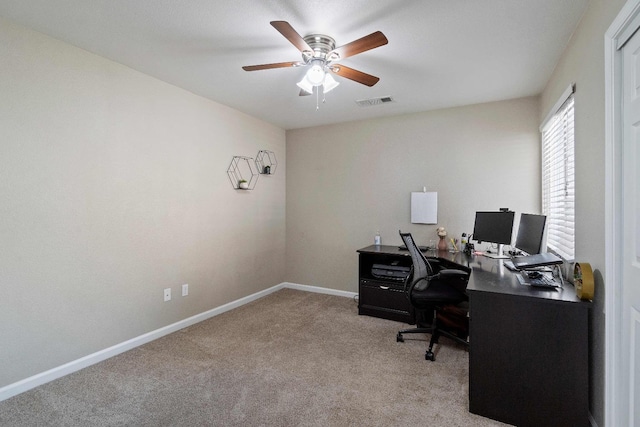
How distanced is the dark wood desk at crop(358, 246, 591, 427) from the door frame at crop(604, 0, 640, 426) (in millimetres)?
152

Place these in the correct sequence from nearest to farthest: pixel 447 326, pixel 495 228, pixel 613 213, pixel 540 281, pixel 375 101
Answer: pixel 613 213 < pixel 540 281 < pixel 447 326 < pixel 495 228 < pixel 375 101

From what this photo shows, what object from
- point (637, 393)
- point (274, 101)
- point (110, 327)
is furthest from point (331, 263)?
point (637, 393)

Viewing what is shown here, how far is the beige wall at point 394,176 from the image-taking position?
3418mm

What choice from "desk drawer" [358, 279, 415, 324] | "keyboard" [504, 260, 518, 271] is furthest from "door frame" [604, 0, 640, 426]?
"desk drawer" [358, 279, 415, 324]

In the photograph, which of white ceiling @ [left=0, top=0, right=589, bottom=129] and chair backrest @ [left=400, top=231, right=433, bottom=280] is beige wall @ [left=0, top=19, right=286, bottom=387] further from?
chair backrest @ [left=400, top=231, right=433, bottom=280]

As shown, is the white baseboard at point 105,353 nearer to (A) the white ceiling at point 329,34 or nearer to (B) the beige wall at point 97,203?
(B) the beige wall at point 97,203

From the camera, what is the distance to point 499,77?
112 inches

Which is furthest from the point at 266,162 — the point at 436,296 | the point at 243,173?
the point at 436,296

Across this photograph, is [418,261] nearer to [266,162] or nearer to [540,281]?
[540,281]

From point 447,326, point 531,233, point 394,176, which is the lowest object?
point 447,326

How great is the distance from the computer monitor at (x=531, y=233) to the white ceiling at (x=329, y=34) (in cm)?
130

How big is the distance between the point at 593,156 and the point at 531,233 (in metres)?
1.01

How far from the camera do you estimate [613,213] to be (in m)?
1.46

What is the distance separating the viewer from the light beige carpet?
1854 millimetres
